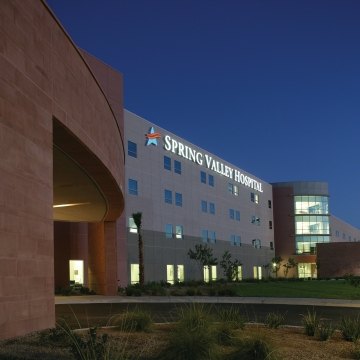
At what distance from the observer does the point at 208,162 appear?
72.9m

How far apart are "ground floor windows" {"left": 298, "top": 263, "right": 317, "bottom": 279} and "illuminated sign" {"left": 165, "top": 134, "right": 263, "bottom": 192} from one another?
1661 centimetres

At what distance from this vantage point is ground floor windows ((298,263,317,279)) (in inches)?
3959

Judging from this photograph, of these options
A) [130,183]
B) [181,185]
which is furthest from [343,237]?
[130,183]

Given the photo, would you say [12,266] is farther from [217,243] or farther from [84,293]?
A: [217,243]

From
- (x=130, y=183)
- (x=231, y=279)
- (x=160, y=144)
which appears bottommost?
(x=231, y=279)

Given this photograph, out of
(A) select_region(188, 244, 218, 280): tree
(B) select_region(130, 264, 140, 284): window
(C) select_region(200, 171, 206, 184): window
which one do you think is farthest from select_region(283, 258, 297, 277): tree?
(B) select_region(130, 264, 140, 284): window

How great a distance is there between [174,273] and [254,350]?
52.2 metres

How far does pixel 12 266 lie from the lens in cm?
1255

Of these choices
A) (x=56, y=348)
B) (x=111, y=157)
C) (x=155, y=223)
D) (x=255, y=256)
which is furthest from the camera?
(x=255, y=256)

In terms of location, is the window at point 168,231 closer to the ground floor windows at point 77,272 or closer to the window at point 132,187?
the window at point 132,187

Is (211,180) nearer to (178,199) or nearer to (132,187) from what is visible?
(178,199)

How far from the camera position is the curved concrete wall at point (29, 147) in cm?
1249

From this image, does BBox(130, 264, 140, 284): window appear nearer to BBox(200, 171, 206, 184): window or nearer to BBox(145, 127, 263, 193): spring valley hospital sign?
BBox(145, 127, 263, 193): spring valley hospital sign

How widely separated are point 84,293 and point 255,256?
2076 inches
